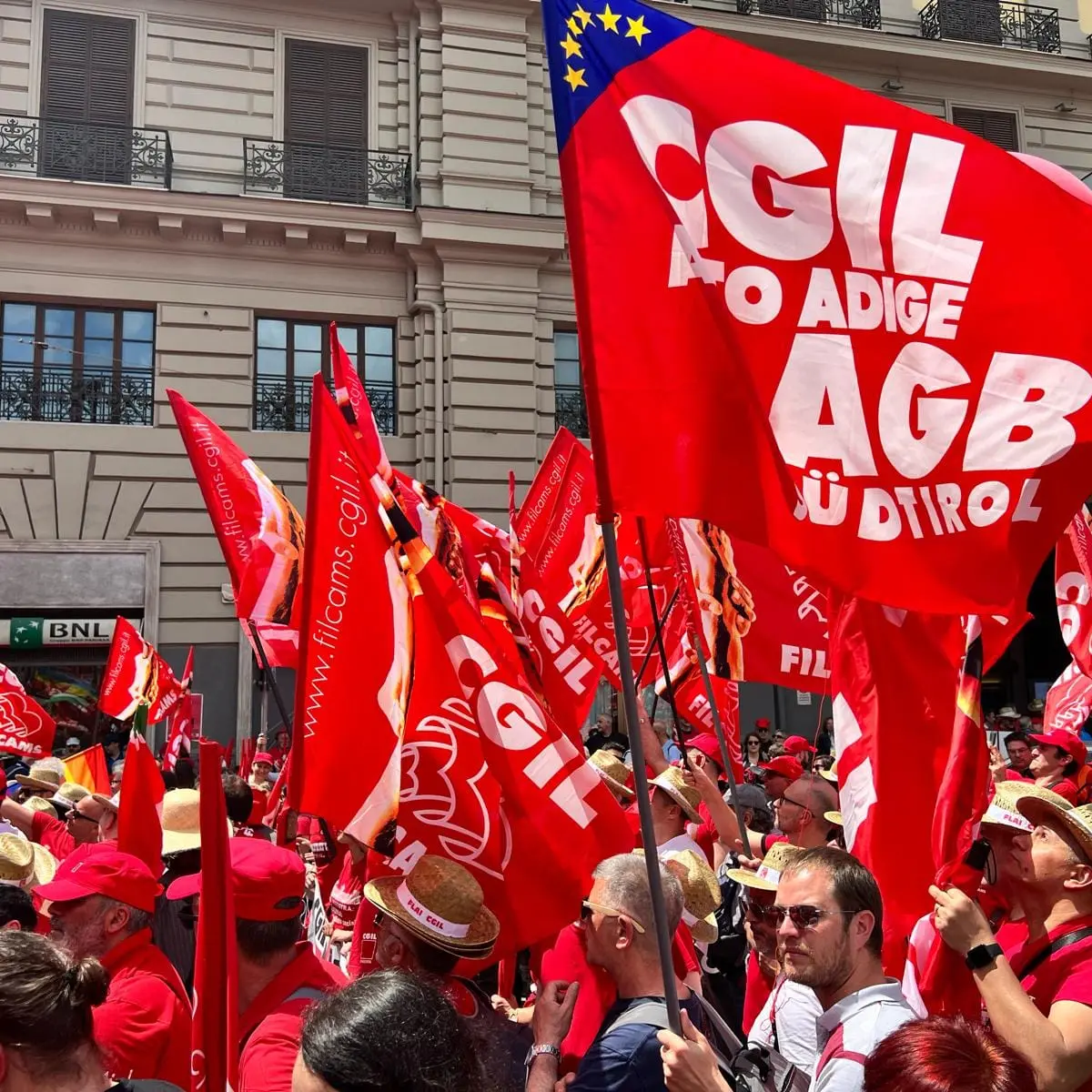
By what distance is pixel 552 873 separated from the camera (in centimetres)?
411

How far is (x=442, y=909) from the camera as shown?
11.6 feet

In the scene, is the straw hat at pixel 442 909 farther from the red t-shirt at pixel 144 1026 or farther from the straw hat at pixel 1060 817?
the straw hat at pixel 1060 817

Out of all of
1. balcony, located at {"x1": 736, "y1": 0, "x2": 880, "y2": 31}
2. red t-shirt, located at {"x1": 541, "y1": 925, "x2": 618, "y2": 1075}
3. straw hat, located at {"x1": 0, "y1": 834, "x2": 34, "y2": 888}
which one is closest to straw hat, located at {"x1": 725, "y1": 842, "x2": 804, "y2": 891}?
red t-shirt, located at {"x1": 541, "y1": 925, "x2": 618, "y2": 1075}

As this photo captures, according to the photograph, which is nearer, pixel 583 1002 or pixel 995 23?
pixel 583 1002

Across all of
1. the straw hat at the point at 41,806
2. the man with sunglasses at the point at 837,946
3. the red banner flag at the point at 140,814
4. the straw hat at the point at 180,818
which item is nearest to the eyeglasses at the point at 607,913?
the man with sunglasses at the point at 837,946

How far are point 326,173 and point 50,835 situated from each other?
14554 millimetres

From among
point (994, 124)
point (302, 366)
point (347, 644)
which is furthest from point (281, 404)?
point (347, 644)

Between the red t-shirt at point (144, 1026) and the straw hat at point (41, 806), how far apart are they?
4207mm

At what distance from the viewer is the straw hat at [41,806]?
24.5 ft

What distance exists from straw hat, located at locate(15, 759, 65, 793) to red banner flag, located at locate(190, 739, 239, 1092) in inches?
282

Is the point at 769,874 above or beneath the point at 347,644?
beneath

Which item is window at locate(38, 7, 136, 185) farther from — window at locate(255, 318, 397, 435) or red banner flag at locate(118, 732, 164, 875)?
red banner flag at locate(118, 732, 164, 875)

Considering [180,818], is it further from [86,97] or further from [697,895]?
[86,97]

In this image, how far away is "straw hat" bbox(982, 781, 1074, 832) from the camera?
A: 3.47m
